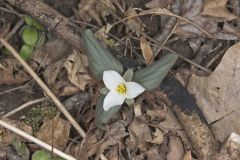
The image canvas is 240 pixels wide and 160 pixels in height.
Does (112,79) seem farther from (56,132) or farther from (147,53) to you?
(56,132)

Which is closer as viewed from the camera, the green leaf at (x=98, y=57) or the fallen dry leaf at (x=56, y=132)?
the green leaf at (x=98, y=57)

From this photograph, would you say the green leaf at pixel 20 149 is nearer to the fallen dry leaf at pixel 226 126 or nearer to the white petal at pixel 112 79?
the white petal at pixel 112 79

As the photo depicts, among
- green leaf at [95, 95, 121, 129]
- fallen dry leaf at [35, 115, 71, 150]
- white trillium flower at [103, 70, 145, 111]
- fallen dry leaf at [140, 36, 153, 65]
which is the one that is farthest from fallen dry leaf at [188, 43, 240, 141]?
fallen dry leaf at [35, 115, 71, 150]

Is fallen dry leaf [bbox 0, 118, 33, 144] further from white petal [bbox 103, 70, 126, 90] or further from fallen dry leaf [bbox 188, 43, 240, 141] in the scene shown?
fallen dry leaf [bbox 188, 43, 240, 141]

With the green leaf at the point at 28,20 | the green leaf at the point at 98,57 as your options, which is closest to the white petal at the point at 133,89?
the green leaf at the point at 98,57

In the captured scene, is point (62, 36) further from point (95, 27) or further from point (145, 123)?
point (145, 123)

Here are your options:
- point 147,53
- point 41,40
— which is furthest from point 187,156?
point 41,40

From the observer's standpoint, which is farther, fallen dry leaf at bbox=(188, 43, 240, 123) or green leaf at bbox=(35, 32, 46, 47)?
green leaf at bbox=(35, 32, 46, 47)

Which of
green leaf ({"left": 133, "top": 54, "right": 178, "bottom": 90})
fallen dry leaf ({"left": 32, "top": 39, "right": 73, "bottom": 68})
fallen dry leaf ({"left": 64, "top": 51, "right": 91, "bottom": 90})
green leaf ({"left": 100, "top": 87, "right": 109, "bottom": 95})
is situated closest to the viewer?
green leaf ({"left": 133, "top": 54, "right": 178, "bottom": 90})
